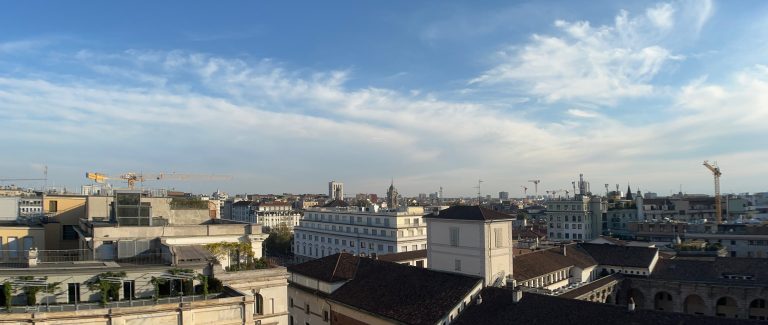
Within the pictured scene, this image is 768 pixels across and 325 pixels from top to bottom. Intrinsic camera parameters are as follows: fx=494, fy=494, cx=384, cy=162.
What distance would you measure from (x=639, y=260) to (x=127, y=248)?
51.3 m

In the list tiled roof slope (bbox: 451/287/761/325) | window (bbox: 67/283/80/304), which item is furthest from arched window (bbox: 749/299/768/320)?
window (bbox: 67/283/80/304)

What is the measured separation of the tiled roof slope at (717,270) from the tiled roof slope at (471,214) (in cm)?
2027

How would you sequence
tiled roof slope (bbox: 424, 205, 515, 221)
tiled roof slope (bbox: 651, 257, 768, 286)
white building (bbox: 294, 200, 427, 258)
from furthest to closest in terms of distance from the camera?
white building (bbox: 294, 200, 427, 258) < tiled roof slope (bbox: 651, 257, 768, 286) < tiled roof slope (bbox: 424, 205, 515, 221)

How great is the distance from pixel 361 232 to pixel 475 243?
46.7 metres

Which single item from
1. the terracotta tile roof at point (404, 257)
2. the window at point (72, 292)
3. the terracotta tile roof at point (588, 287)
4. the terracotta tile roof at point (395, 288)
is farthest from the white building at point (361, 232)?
the window at point (72, 292)

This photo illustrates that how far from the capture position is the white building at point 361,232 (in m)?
84.6

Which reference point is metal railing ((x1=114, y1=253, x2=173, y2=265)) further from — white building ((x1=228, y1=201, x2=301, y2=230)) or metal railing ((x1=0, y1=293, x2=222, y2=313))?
white building ((x1=228, y1=201, x2=301, y2=230))

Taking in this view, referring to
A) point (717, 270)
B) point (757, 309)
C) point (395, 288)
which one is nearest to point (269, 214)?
point (395, 288)

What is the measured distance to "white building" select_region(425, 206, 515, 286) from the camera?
4497cm

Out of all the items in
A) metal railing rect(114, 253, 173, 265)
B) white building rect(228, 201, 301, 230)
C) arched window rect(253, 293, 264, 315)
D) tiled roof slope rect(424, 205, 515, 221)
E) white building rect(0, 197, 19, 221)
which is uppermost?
white building rect(0, 197, 19, 221)

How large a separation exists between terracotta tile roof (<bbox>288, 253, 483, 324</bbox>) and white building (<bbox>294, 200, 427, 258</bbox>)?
29.5 meters

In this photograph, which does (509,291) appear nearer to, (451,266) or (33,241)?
(451,266)

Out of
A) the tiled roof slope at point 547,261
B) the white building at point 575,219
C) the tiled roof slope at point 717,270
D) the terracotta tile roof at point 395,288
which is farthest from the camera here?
the white building at point 575,219

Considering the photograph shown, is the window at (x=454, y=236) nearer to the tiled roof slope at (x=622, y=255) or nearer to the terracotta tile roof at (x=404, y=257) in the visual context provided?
the terracotta tile roof at (x=404, y=257)
